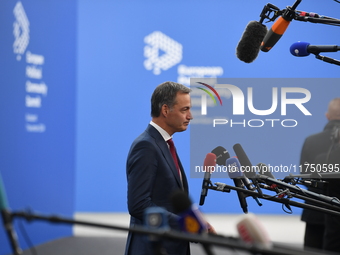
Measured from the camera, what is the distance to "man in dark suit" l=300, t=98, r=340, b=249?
10.4 feet

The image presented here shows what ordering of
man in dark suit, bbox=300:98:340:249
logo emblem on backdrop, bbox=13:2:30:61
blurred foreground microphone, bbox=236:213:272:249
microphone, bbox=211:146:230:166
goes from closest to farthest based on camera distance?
blurred foreground microphone, bbox=236:213:272:249 < microphone, bbox=211:146:230:166 < man in dark suit, bbox=300:98:340:249 < logo emblem on backdrop, bbox=13:2:30:61

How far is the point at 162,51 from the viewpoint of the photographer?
8.09m

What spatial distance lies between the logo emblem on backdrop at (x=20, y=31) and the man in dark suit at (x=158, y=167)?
3183 mm

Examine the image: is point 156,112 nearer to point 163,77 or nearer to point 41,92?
point 41,92

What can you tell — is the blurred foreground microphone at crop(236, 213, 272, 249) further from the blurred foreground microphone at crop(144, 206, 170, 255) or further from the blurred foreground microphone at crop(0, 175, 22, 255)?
the blurred foreground microphone at crop(0, 175, 22, 255)

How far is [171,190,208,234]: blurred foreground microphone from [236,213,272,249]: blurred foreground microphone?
9cm

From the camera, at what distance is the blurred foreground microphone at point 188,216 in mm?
1217

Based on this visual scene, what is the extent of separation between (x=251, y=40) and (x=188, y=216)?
1.65 metres

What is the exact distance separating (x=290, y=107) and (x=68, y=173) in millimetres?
4435

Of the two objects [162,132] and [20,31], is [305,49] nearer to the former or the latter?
[162,132]

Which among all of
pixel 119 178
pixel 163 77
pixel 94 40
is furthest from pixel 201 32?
pixel 119 178

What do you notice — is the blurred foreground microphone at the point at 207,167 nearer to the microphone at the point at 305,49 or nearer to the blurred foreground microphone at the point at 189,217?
the microphone at the point at 305,49

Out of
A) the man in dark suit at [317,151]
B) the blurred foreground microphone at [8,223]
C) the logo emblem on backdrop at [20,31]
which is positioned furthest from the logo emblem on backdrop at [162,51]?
the blurred foreground microphone at [8,223]

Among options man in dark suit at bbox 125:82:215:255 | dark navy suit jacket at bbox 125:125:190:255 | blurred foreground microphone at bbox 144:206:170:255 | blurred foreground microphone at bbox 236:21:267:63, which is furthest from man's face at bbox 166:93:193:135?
blurred foreground microphone at bbox 144:206:170:255
